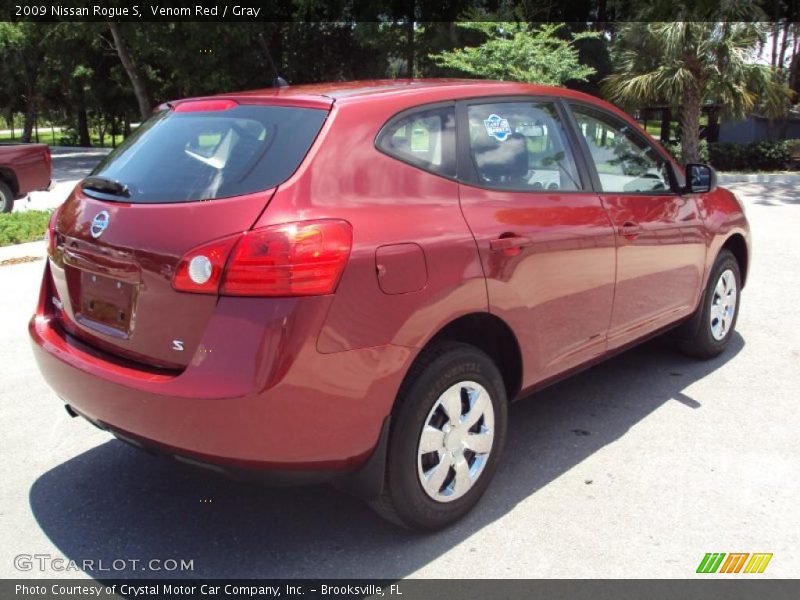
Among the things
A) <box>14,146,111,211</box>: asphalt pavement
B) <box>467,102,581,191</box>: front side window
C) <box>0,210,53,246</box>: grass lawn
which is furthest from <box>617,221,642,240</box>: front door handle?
<box>14,146,111,211</box>: asphalt pavement

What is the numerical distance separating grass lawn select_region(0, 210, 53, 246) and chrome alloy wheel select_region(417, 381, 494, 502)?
7880 mm

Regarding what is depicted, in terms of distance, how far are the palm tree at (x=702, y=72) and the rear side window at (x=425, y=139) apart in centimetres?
1524

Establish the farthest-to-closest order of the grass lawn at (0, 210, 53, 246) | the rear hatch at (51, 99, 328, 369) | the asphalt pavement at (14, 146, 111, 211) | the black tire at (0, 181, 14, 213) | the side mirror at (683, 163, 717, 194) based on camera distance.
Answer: the asphalt pavement at (14, 146, 111, 211) → the black tire at (0, 181, 14, 213) → the grass lawn at (0, 210, 53, 246) → the side mirror at (683, 163, 717, 194) → the rear hatch at (51, 99, 328, 369)

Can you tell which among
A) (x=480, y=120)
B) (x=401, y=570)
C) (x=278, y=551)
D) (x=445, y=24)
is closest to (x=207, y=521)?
(x=278, y=551)

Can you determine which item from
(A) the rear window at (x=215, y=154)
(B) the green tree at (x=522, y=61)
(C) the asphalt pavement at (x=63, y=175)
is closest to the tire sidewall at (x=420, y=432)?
(A) the rear window at (x=215, y=154)

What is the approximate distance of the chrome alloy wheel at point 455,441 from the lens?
285 centimetres

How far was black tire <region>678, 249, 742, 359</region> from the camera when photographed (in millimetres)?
4777

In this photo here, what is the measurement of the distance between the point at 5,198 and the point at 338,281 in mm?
11540

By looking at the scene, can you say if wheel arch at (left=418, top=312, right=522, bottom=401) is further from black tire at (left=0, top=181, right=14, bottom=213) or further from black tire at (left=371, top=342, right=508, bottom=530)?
black tire at (left=0, top=181, right=14, bottom=213)

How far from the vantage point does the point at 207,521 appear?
3117 mm

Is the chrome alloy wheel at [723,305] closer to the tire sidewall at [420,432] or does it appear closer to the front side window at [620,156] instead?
the front side window at [620,156]

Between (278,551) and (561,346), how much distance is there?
5.17 feet

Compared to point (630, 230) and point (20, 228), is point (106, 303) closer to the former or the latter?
point (630, 230)

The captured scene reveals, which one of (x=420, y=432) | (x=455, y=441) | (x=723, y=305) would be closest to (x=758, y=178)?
(x=723, y=305)
